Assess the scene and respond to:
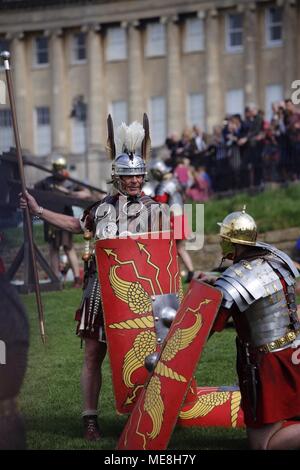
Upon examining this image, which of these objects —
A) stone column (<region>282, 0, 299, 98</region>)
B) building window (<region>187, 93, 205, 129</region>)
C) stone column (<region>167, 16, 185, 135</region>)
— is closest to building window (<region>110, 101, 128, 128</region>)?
stone column (<region>167, 16, 185, 135</region>)

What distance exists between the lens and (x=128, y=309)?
8.74m

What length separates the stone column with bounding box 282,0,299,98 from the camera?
45.6 meters

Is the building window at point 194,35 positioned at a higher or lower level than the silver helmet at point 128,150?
higher

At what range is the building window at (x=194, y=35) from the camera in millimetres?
49344

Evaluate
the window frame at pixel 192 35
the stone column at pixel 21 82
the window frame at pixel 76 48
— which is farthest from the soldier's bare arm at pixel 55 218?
the window frame at pixel 76 48

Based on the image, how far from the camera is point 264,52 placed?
4691 cm

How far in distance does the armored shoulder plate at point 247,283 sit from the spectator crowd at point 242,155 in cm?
1574

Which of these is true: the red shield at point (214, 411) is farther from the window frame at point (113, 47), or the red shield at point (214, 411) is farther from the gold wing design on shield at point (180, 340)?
the window frame at point (113, 47)

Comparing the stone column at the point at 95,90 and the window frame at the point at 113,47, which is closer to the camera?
the stone column at the point at 95,90

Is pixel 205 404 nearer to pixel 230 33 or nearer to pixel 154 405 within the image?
pixel 154 405

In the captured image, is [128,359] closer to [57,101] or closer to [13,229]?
[13,229]

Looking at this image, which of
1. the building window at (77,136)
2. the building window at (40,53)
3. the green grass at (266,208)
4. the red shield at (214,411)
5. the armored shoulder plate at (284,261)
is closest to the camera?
the armored shoulder plate at (284,261)

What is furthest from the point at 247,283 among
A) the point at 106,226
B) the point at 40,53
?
the point at 40,53
